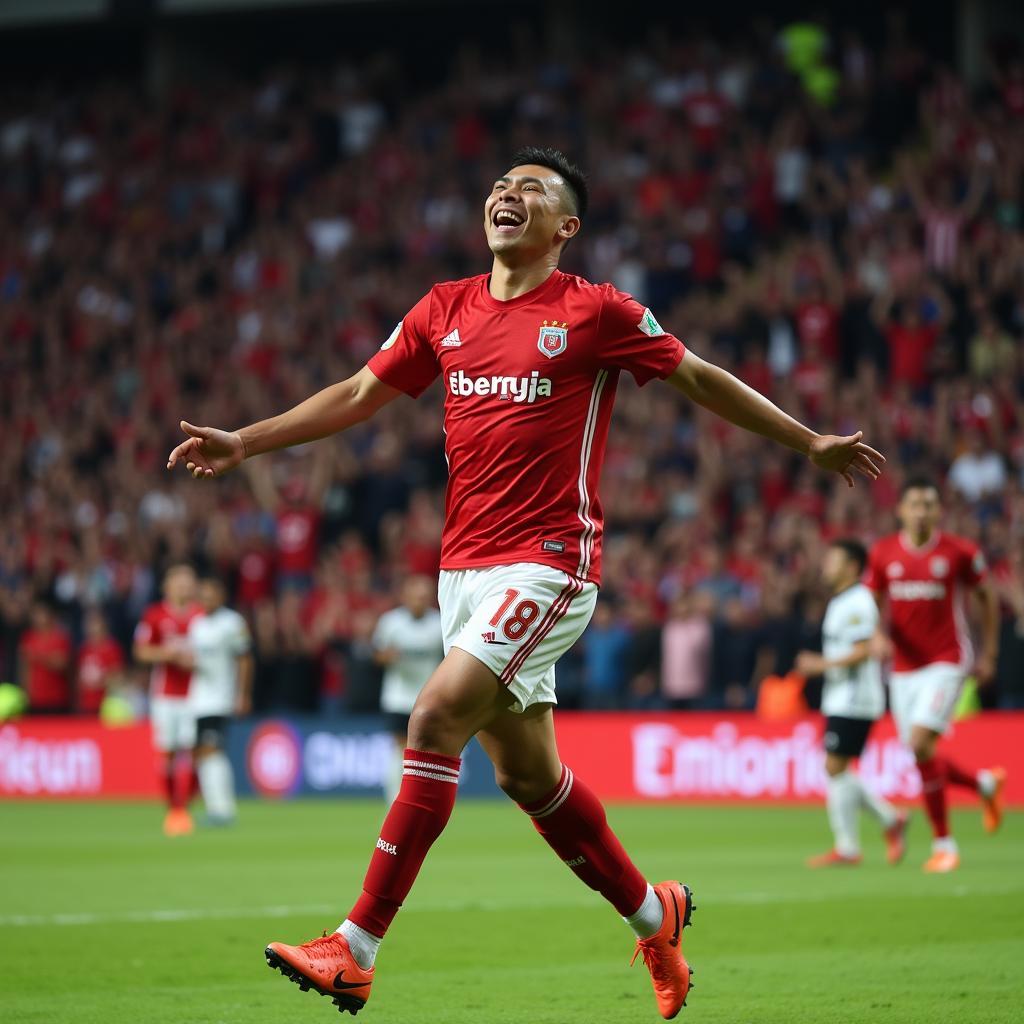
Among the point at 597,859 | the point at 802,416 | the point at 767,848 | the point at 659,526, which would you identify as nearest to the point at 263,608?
the point at 659,526

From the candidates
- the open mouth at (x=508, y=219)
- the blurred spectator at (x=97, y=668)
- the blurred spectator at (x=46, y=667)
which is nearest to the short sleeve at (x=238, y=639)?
the blurred spectator at (x=97, y=668)

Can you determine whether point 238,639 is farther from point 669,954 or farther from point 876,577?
point 669,954

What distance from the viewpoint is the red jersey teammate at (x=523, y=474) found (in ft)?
20.7

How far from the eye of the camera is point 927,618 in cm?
1330

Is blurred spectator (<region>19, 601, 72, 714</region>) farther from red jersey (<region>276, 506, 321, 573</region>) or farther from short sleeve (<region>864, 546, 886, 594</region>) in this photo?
short sleeve (<region>864, 546, 886, 594</region>)

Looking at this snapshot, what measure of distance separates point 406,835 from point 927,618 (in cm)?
773

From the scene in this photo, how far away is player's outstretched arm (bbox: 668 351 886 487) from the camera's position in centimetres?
661

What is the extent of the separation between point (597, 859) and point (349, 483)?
1917 centimetres

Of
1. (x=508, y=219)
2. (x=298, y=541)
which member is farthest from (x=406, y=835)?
(x=298, y=541)

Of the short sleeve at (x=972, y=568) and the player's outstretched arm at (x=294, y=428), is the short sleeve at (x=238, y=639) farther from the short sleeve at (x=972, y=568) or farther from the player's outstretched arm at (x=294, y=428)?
→ the player's outstretched arm at (x=294, y=428)

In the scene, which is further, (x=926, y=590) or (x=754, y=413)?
(x=926, y=590)

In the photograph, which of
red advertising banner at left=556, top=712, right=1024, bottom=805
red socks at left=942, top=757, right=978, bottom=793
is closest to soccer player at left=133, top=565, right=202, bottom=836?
red advertising banner at left=556, top=712, right=1024, bottom=805

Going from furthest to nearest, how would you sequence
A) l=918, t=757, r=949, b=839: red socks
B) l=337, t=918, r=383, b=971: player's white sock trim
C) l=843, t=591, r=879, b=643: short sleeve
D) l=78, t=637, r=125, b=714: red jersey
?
1. l=78, t=637, r=125, b=714: red jersey
2. l=843, t=591, r=879, b=643: short sleeve
3. l=918, t=757, r=949, b=839: red socks
4. l=337, t=918, r=383, b=971: player's white sock trim

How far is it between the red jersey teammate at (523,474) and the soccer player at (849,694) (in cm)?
687
